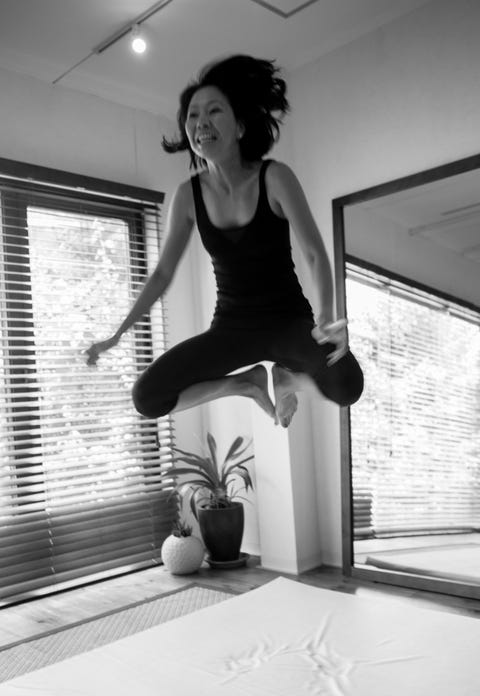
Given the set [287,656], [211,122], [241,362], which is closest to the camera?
[211,122]

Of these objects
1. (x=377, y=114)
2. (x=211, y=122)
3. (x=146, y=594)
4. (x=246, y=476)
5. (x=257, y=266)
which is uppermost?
(x=377, y=114)

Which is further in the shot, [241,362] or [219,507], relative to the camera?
[219,507]

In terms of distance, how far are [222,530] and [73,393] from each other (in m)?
1.12

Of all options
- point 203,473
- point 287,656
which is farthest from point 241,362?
point 203,473

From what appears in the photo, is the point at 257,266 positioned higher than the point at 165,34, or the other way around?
the point at 165,34

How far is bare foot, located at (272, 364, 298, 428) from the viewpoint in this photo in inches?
79.5

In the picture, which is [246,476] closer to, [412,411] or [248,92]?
[412,411]

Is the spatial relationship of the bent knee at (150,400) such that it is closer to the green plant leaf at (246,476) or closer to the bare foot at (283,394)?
the bare foot at (283,394)

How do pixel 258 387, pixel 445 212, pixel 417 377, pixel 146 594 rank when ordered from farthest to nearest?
pixel 146 594, pixel 417 377, pixel 445 212, pixel 258 387

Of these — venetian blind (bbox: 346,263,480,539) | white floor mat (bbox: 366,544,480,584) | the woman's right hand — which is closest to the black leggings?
the woman's right hand

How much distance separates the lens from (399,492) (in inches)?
138

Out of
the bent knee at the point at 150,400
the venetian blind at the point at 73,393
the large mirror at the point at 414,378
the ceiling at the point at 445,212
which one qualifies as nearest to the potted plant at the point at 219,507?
the venetian blind at the point at 73,393

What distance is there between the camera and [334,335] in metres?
1.62

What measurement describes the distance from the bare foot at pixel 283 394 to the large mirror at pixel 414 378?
1.38 meters
